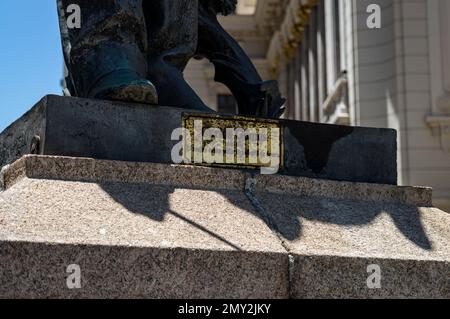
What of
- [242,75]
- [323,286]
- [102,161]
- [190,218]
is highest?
[242,75]

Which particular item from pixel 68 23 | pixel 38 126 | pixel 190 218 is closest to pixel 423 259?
pixel 190 218

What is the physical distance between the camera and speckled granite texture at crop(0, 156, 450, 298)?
3.29 meters

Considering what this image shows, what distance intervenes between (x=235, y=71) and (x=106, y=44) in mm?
996

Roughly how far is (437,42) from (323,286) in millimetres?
16515

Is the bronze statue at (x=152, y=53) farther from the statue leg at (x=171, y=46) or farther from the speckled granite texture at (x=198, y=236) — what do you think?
the speckled granite texture at (x=198, y=236)

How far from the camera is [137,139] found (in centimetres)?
418

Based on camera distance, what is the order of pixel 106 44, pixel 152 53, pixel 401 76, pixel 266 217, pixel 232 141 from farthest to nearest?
pixel 401 76 → pixel 152 53 → pixel 106 44 → pixel 232 141 → pixel 266 217

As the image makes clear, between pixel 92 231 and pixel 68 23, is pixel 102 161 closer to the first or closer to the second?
pixel 92 231

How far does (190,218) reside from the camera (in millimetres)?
3783

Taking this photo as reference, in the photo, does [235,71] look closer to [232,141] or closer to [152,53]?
[152,53]

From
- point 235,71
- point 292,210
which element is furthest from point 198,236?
point 235,71

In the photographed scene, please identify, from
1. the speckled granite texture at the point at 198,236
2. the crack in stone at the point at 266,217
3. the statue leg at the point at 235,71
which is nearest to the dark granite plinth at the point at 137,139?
the speckled granite texture at the point at 198,236

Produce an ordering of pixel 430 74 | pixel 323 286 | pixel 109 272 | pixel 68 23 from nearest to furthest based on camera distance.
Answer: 1. pixel 109 272
2. pixel 323 286
3. pixel 68 23
4. pixel 430 74

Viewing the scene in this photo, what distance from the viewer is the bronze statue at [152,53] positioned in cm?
445
